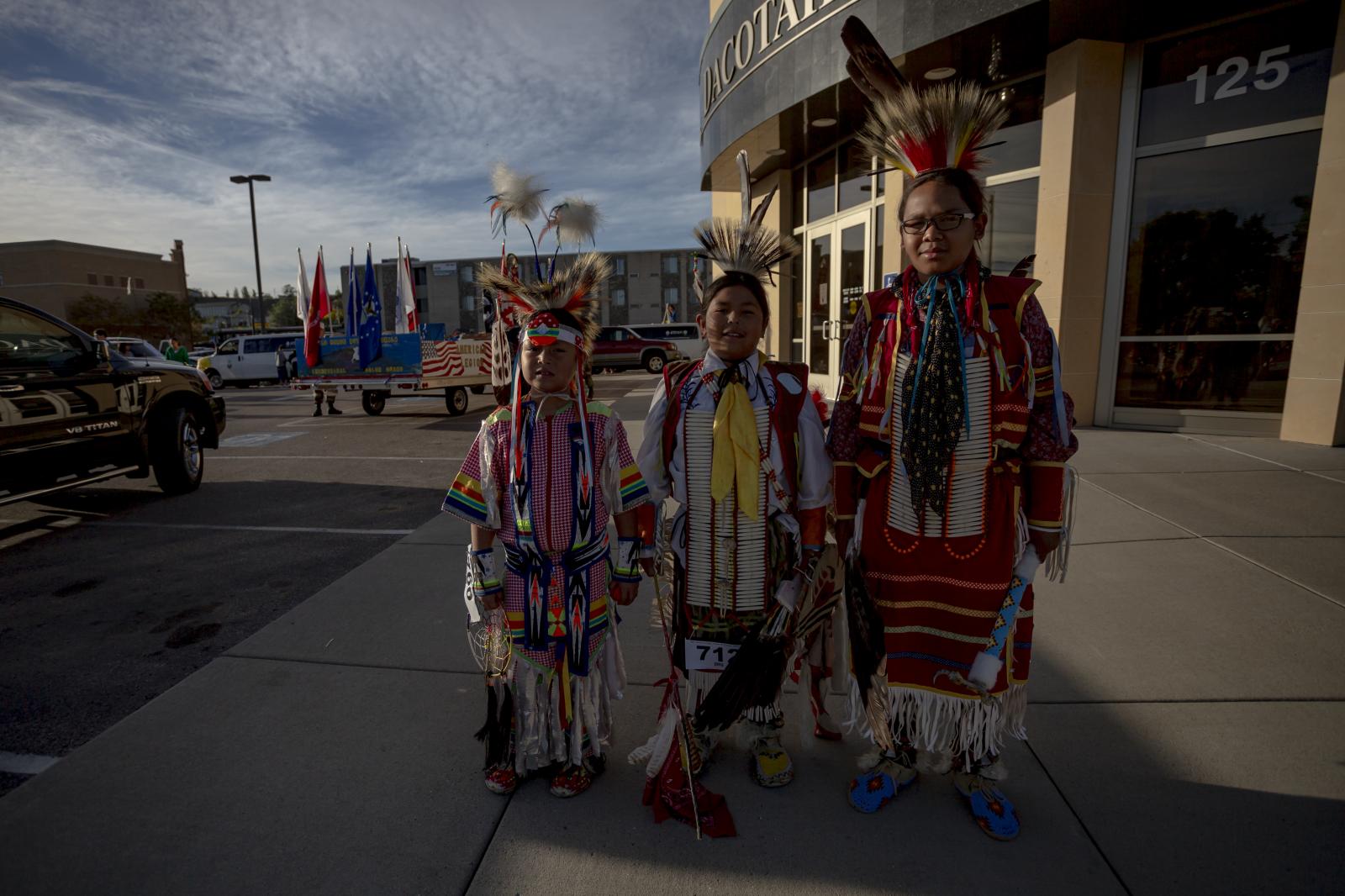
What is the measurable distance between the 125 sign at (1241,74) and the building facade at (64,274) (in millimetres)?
61097

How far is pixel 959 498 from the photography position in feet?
6.52

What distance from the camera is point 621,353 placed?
956 inches

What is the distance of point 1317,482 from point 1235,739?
441 centimetres

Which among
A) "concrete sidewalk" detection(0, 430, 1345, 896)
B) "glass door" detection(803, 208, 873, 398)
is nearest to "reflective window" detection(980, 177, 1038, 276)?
"glass door" detection(803, 208, 873, 398)

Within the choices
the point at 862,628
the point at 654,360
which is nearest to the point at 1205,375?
the point at 862,628

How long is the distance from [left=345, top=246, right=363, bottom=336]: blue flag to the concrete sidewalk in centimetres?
1060

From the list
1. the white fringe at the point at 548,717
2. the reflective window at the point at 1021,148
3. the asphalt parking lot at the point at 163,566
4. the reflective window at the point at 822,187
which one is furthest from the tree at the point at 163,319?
the white fringe at the point at 548,717

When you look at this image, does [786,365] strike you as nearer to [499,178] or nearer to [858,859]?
[858,859]

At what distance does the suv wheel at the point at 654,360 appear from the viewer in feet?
76.0

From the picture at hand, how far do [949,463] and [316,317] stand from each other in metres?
14.0

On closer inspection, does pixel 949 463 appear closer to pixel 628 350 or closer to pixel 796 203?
pixel 796 203

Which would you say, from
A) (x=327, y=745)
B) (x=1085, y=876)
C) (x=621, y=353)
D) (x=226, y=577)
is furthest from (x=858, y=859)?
(x=621, y=353)

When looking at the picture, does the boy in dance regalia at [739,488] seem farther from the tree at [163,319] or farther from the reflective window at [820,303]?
the tree at [163,319]

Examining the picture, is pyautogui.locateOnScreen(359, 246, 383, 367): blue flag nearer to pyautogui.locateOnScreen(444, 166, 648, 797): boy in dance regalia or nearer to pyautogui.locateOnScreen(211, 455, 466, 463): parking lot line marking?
pyautogui.locateOnScreen(211, 455, 466, 463): parking lot line marking
